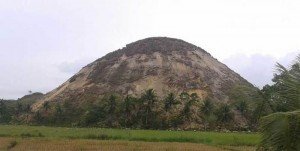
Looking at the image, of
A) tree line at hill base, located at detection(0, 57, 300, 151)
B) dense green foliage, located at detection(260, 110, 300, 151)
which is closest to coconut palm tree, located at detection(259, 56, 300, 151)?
dense green foliage, located at detection(260, 110, 300, 151)

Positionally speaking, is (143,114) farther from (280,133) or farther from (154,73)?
(280,133)

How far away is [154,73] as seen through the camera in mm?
109438

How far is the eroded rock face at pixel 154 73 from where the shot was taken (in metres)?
104

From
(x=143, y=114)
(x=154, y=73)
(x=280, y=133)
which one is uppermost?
(x=154, y=73)

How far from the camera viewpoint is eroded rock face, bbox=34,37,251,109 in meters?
104

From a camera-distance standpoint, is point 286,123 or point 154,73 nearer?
point 286,123

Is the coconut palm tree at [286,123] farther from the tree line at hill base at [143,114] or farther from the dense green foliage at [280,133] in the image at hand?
the tree line at hill base at [143,114]

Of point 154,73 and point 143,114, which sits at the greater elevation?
point 154,73

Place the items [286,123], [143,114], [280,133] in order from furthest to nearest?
[143,114] < [280,133] < [286,123]

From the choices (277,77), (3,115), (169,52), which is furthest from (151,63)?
(277,77)

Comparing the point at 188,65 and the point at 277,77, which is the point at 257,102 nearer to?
the point at 277,77

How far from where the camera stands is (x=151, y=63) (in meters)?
113

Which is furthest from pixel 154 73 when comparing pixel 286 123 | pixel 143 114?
pixel 286 123

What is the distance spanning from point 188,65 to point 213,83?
8403mm
